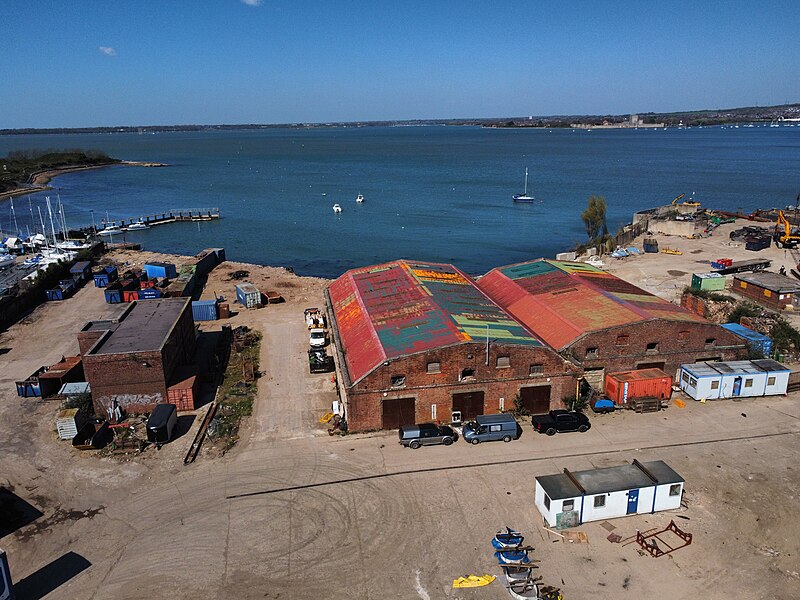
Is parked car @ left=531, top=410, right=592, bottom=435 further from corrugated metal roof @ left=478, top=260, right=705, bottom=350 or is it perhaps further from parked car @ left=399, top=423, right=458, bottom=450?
corrugated metal roof @ left=478, top=260, right=705, bottom=350

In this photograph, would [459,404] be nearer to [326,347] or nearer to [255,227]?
[326,347]

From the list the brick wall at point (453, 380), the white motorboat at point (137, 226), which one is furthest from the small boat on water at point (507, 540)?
the white motorboat at point (137, 226)

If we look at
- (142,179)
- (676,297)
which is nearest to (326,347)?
(676,297)

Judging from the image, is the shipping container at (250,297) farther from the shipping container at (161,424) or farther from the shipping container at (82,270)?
the shipping container at (161,424)

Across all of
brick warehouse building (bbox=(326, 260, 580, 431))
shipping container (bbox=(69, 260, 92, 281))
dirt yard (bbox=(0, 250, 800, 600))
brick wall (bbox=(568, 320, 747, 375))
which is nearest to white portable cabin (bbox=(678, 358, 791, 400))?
dirt yard (bbox=(0, 250, 800, 600))

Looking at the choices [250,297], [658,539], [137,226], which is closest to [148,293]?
[250,297]
